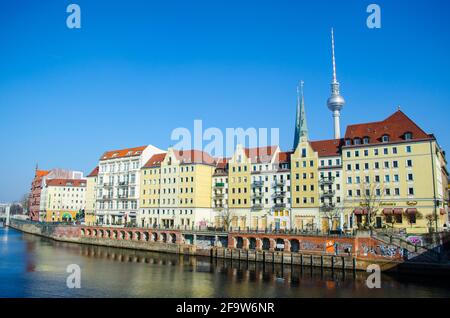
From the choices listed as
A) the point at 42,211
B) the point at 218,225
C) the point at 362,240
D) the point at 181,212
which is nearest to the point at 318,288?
the point at 362,240

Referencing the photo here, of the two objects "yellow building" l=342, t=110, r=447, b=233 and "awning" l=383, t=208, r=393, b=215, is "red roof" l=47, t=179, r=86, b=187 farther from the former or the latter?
"awning" l=383, t=208, r=393, b=215

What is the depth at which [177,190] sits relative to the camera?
10594 centimetres

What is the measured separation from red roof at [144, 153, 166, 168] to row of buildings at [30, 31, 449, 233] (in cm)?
41

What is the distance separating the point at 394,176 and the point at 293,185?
70.0 feet

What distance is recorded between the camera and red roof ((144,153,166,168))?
113562 millimetres

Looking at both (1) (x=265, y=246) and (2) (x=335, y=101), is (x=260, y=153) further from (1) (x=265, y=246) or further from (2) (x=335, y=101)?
(2) (x=335, y=101)

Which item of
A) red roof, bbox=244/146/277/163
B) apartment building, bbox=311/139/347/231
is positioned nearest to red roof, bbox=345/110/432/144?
apartment building, bbox=311/139/347/231

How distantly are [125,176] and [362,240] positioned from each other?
254 ft

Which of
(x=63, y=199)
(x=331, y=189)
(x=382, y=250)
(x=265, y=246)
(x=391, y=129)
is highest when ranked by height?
(x=391, y=129)

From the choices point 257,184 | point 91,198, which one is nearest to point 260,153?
point 257,184

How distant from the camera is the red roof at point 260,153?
9606 cm

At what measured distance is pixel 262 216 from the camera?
9300 centimetres

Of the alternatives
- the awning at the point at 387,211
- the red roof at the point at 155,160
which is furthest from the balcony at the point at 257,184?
the red roof at the point at 155,160
